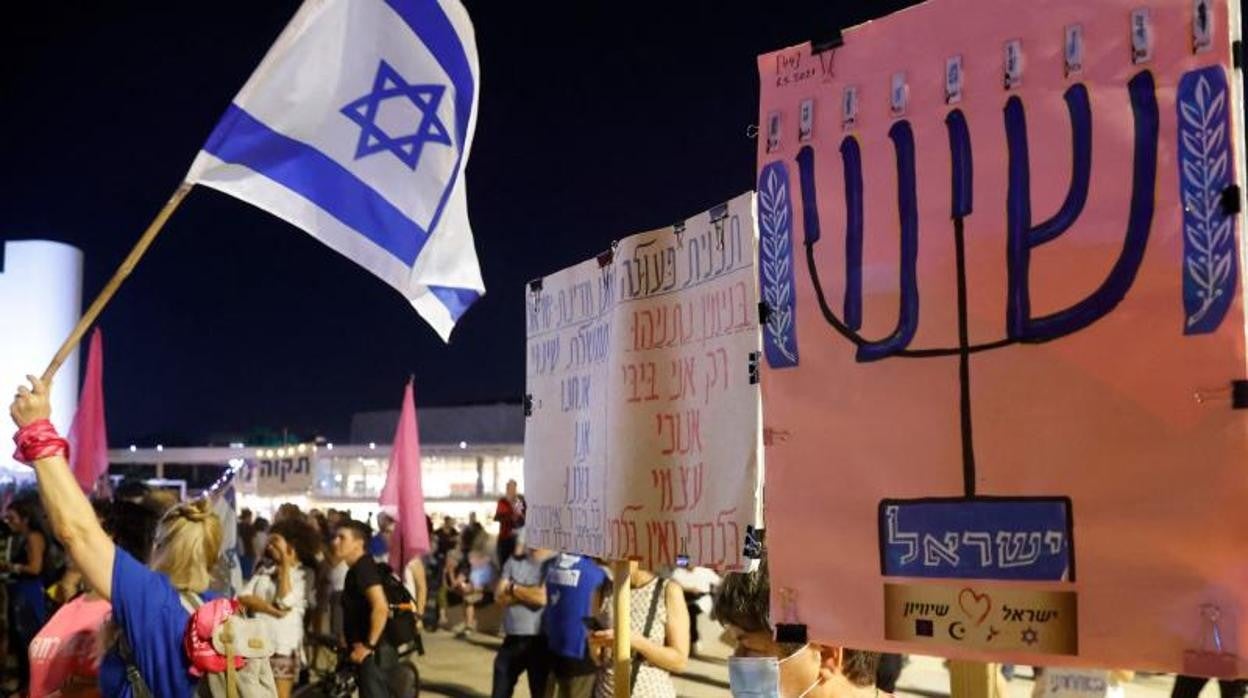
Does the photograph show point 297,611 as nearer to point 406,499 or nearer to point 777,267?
point 406,499

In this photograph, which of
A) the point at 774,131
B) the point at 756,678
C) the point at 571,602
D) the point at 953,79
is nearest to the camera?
the point at 953,79

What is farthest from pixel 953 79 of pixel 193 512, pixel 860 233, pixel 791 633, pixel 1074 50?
pixel 193 512

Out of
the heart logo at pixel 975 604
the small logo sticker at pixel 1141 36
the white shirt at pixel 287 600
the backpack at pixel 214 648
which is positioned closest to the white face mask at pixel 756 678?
the heart logo at pixel 975 604

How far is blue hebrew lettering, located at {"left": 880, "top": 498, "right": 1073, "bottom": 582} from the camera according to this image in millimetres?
2182

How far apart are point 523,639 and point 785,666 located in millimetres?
6349

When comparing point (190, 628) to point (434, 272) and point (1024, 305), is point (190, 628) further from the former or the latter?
point (1024, 305)

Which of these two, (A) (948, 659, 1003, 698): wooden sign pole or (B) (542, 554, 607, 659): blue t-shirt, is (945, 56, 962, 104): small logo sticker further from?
(B) (542, 554, 607, 659): blue t-shirt

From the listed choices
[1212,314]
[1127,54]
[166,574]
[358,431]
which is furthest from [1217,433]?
[358,431]

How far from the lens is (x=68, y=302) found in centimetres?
5356

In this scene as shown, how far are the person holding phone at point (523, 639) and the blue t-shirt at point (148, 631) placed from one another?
4843 mm

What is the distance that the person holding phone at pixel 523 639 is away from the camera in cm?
877

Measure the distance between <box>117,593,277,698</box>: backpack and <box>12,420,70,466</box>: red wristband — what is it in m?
0.76

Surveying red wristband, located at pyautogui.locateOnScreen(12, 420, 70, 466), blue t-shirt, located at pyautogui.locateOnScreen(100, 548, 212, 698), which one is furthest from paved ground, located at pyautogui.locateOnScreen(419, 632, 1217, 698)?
red wristband, located at pyautogui.locateOnScreen(12, 420, 70, 466)

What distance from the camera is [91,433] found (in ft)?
53.3
